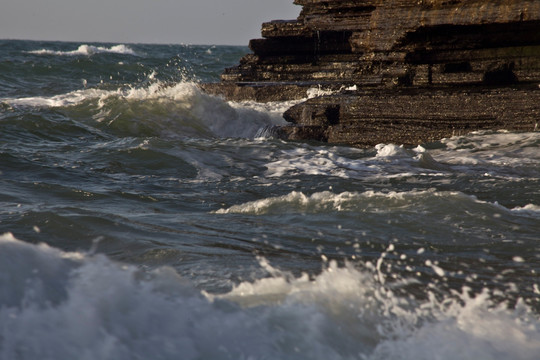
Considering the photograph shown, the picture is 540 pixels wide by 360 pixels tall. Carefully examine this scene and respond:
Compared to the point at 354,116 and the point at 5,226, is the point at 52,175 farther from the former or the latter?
the point at 354,116

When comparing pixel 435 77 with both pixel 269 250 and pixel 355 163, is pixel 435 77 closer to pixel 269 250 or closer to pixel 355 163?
pixel 355 163

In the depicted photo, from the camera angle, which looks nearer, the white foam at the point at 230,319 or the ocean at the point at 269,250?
the white foam at the point at 230,319

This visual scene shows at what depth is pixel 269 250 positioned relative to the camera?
4.05 metres

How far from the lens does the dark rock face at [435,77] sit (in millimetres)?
8078

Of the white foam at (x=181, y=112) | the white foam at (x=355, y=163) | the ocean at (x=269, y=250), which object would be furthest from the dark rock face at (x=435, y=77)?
the white foam at (x=181, y=112)

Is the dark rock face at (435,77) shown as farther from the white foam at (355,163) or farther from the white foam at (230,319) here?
the white foam at (230,319)

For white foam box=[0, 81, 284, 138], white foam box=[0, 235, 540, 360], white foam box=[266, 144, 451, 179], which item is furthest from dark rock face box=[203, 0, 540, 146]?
white foam box=[0, 235, 540, 360]

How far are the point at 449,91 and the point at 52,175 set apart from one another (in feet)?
15.8

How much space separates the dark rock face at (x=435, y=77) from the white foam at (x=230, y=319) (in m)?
5.38

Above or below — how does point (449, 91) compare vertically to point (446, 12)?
below

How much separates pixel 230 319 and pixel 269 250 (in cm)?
130

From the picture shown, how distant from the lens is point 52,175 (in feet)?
21.4

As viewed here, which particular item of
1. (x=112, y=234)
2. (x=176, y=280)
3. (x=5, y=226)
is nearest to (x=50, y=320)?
(x=176, y=280)

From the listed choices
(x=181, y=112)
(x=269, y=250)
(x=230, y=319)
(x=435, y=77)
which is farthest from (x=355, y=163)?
(x=181, y=112)
